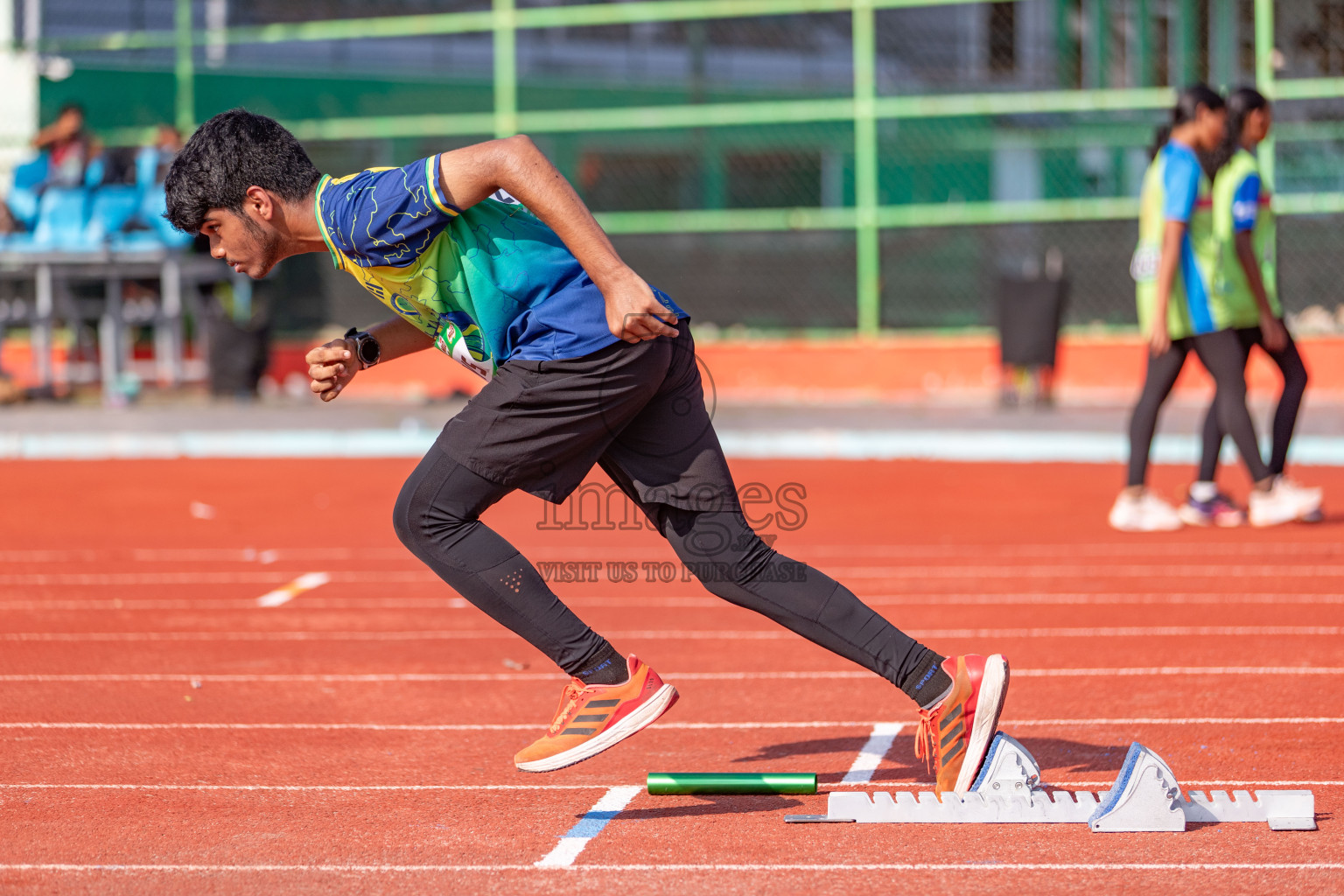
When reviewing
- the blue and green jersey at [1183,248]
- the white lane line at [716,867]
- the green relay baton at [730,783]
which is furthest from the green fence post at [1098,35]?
the white lane line at [716,867]

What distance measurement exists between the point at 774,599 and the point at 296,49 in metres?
22.5

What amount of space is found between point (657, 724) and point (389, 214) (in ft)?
6.49

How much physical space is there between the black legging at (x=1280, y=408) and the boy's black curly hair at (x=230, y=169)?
18.7 feet

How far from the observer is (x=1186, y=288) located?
321 inches

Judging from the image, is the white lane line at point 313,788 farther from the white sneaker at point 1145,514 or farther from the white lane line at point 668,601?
the white sneaker at point 1145,514

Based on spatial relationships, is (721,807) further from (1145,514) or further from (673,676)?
(1145,514)

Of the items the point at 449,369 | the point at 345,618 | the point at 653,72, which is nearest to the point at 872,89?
the point at 449,369

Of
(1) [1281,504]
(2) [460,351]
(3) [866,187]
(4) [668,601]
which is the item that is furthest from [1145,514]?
(3) [866,187]

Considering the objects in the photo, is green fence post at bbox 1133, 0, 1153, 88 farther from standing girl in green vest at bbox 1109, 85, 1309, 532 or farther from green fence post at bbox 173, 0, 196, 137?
standing girl in green vest at bbox 1109, 85, 1309, 532

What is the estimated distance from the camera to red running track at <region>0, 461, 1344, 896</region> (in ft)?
11.9

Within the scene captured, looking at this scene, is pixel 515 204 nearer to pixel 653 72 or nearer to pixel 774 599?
pixel 774 599

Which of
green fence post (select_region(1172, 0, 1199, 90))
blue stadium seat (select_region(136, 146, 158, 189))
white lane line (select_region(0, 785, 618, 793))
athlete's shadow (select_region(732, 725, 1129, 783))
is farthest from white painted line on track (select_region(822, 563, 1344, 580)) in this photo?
green fence post (select_region(1172, 0, 1199, 90))

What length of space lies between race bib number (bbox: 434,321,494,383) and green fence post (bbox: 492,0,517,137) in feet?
41.3

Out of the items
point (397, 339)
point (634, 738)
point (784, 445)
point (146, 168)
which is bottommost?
point (634, 738)
